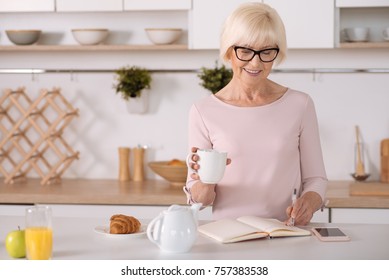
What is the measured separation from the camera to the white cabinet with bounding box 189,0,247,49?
367cm

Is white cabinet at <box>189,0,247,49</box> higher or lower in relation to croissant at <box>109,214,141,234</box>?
higher

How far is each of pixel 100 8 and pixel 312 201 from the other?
189 cm

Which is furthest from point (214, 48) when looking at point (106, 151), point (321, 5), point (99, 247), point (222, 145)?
point (99, 247)

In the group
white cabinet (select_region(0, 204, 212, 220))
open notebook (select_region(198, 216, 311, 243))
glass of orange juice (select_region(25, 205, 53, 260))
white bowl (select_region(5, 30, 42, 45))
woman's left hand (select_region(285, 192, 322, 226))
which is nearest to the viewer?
glass of orange juice (select_region(25, 205, 53, 260))

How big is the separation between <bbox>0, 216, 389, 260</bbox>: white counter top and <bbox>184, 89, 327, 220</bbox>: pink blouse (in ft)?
1.02

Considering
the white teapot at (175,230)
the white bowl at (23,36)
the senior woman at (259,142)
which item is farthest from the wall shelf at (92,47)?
the white teapot at (175,230)

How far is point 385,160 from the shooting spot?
379 centimetres

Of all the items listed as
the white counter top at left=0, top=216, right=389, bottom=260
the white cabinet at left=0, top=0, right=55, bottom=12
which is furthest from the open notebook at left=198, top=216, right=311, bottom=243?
the white cabinet at left=0, top=0, right=55, bottom=12

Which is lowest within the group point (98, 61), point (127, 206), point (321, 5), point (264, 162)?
point (127, 206)

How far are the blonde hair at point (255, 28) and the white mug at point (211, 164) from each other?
1.35 ft

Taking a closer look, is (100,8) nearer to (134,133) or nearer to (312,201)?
(134,133)

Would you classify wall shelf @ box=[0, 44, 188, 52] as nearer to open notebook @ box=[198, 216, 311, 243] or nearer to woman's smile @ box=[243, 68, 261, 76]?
woman's smile @ box=[243, 68, 261, 76]

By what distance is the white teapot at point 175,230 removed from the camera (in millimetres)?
1876

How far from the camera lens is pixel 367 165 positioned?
3924 mm
